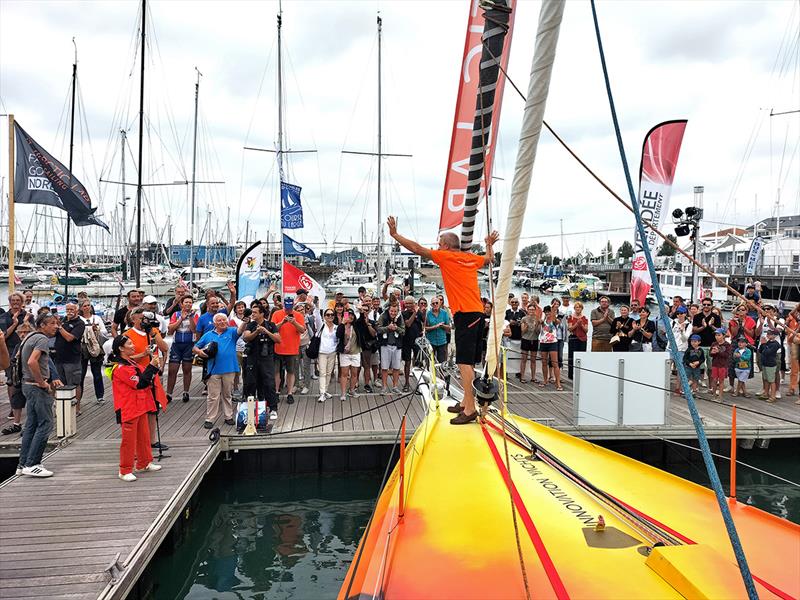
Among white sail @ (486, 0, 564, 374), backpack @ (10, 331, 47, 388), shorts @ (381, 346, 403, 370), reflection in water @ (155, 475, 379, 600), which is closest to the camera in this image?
white sail @ (486, 0, 564, 374)

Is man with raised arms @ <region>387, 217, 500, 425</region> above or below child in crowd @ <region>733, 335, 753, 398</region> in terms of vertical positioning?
above

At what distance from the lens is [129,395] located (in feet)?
18.6

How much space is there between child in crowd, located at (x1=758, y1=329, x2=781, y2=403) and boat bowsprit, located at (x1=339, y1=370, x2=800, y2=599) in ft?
21.7

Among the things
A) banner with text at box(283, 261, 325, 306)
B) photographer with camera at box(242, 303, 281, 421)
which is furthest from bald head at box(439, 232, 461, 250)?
banner with text at box(283, 261, 325, 306)

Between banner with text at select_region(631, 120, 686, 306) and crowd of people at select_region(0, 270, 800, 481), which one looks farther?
banner with text at select_region(631, 120, 686, 306)

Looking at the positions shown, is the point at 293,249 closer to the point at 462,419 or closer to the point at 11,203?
the point at 11,203

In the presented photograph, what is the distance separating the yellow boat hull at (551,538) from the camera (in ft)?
8.39

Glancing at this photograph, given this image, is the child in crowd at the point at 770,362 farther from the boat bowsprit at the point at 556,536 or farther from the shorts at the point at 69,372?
the shorts at the point at 69,372

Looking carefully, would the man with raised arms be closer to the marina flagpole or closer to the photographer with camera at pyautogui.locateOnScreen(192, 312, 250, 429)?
the photographer with camera at pyautogui.locateOnScreen(192, 312, 250, 429)

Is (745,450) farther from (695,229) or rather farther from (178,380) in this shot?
(178,380)

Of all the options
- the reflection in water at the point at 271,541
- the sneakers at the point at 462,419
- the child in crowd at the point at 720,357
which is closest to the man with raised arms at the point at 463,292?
the sneakers at the point at 462,419

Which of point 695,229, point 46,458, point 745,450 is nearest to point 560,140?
point 46,458

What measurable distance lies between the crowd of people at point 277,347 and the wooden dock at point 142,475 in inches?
12.3

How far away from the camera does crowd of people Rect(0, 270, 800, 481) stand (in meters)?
5.92
